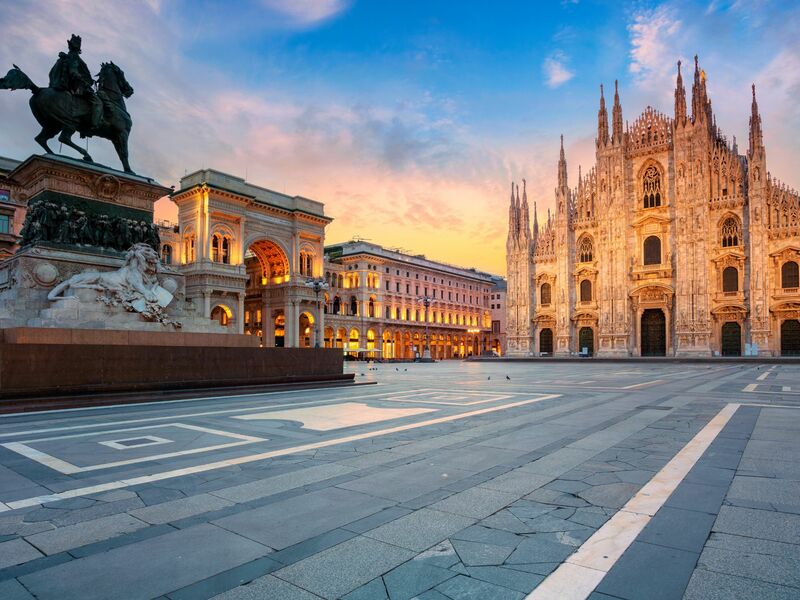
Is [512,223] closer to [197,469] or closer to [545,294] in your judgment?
[545,294]

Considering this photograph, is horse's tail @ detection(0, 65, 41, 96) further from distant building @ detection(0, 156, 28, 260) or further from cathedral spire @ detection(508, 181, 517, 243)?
cathedral spire @ detection(508, 181, 517, 243)

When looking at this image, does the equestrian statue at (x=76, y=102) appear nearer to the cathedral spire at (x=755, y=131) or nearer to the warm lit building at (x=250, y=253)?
the warm lit building at (x=250, y=253)

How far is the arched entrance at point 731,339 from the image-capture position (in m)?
48.1

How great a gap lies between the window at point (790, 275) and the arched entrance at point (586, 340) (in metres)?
17.4

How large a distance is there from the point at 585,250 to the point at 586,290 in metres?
4.42

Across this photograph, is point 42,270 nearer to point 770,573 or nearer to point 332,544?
point 332,544

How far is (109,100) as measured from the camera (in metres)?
16.0

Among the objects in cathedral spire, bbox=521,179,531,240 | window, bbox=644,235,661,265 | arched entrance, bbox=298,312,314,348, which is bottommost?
arched entrance, bbox=298,312,314,348

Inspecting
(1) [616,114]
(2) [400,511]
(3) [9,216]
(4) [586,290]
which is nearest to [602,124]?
(1) [616,114]

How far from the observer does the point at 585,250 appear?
57406 millimetres

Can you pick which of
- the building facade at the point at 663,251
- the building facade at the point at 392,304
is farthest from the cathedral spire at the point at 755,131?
the building facade at the point at 392,304

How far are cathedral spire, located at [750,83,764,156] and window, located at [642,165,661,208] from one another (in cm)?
822

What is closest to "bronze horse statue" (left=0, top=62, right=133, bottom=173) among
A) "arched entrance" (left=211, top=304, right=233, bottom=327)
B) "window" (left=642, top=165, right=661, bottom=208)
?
"arched entrance" (left=211, top=304, right=233, bottom=327)

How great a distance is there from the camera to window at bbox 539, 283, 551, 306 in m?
59.7
